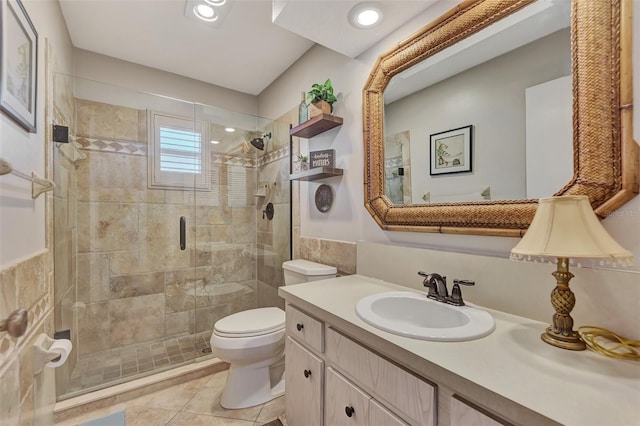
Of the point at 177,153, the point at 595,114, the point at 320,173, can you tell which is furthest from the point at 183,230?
the point at 595,114

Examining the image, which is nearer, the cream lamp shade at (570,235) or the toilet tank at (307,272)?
the cream lamp shade at (570,235)

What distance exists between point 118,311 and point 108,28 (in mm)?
2211

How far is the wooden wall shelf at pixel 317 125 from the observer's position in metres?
1.76

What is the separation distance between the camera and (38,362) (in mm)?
1143

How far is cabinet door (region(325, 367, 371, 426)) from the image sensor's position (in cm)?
92

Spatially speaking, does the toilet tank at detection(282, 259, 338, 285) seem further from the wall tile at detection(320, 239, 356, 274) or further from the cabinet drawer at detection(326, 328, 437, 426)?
the cabinet drawer at detection(326, 328, 437, 426)

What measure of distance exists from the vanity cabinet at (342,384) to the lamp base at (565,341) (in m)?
0.37

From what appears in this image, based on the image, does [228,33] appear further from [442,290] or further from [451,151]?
[442,290]

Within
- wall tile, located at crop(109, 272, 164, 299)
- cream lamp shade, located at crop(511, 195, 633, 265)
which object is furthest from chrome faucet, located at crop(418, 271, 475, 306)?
wall tile, located at crop(109, 272, 164, 299)

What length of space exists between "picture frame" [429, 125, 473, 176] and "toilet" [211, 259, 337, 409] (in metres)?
0.91

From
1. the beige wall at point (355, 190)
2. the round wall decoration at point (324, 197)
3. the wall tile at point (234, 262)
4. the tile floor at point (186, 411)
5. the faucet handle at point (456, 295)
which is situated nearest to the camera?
the beige wall at point (355, 190)

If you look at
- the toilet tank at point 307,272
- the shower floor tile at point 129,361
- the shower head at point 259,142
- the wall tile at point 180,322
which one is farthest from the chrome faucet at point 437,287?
the wall tile at point 180,322

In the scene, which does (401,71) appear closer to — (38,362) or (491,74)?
(491,74)

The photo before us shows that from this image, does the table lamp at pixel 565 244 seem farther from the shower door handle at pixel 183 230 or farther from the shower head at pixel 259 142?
the shower door handle at pixel 183 230
